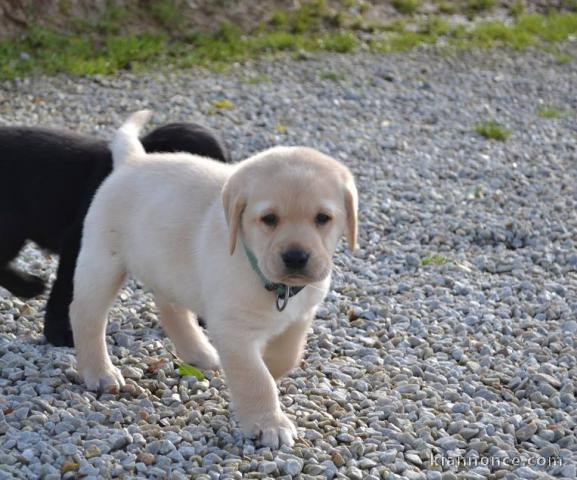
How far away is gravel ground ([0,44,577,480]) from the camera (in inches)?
164

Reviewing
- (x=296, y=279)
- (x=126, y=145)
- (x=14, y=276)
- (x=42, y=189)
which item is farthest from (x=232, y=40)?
(x=296, y=279)

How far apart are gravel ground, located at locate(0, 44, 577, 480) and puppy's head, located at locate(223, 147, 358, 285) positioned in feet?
2.40

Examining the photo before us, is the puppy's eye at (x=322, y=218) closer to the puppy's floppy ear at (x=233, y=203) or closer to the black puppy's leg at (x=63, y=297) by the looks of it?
the puppy's floppy ear at (x=233, y=203)

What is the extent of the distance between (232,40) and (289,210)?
9.40m

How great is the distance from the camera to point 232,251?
4223mm

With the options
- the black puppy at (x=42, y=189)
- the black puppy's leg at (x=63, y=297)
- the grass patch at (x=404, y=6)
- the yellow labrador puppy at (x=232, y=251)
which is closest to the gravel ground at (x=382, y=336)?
the black puppy's leg at (x=63, y=297)

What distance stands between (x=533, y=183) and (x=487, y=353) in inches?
152

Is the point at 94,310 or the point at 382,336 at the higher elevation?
the point at 94,310

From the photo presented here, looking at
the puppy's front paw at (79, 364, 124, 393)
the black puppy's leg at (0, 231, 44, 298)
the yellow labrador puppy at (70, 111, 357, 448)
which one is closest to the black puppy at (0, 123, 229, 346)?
the black puppy's leg at (0, 231, 44, 298)

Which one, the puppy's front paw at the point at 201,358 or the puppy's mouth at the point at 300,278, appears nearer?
the puppy's mouth at the point at 300,278

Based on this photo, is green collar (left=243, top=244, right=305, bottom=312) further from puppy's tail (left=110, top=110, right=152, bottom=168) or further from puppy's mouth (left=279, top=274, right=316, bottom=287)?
puppy's tail (left=110, top=110, right=152, bottom=168)

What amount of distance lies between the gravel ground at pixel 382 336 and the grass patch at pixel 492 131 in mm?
144

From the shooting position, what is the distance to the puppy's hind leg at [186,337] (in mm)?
5113

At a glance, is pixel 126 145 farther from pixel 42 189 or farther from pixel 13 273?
pixel 13 273
